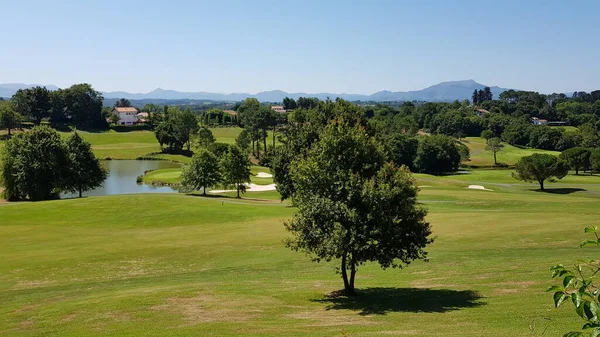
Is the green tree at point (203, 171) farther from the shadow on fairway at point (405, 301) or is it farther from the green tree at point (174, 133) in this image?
the green tree at point (174, 133)

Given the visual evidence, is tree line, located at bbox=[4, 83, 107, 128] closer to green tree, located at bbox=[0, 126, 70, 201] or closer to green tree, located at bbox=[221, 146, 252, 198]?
green tree, located at bbox=[0, 126, 70, 201]

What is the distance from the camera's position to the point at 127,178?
10375 centimetres

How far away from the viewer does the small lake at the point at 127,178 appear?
87.7 m

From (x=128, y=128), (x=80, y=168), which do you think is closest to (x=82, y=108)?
(x=128, y=128)

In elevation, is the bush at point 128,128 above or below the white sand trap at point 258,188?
above

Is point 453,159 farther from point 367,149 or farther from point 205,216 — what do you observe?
point 367,149

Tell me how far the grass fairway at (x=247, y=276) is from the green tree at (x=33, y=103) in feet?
439

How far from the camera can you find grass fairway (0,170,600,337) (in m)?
18.5

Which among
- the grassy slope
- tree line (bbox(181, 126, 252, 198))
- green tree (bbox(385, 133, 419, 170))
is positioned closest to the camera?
tree line (bbox(181, 126, 252, 198))

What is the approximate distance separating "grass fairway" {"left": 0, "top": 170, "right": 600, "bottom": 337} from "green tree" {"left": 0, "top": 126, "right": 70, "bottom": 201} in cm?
1748

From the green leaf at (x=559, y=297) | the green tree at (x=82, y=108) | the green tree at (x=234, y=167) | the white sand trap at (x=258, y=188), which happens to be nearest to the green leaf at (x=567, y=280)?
the green leaf at (x=559, y=297)

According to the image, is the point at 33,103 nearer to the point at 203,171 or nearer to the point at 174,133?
the point at 174,133

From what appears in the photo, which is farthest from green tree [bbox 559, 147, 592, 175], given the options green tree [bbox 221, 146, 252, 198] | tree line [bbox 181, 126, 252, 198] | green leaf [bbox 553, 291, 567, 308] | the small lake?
green leaf [bbox 553, 291, 567, 308]

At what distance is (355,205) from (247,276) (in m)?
11.2
